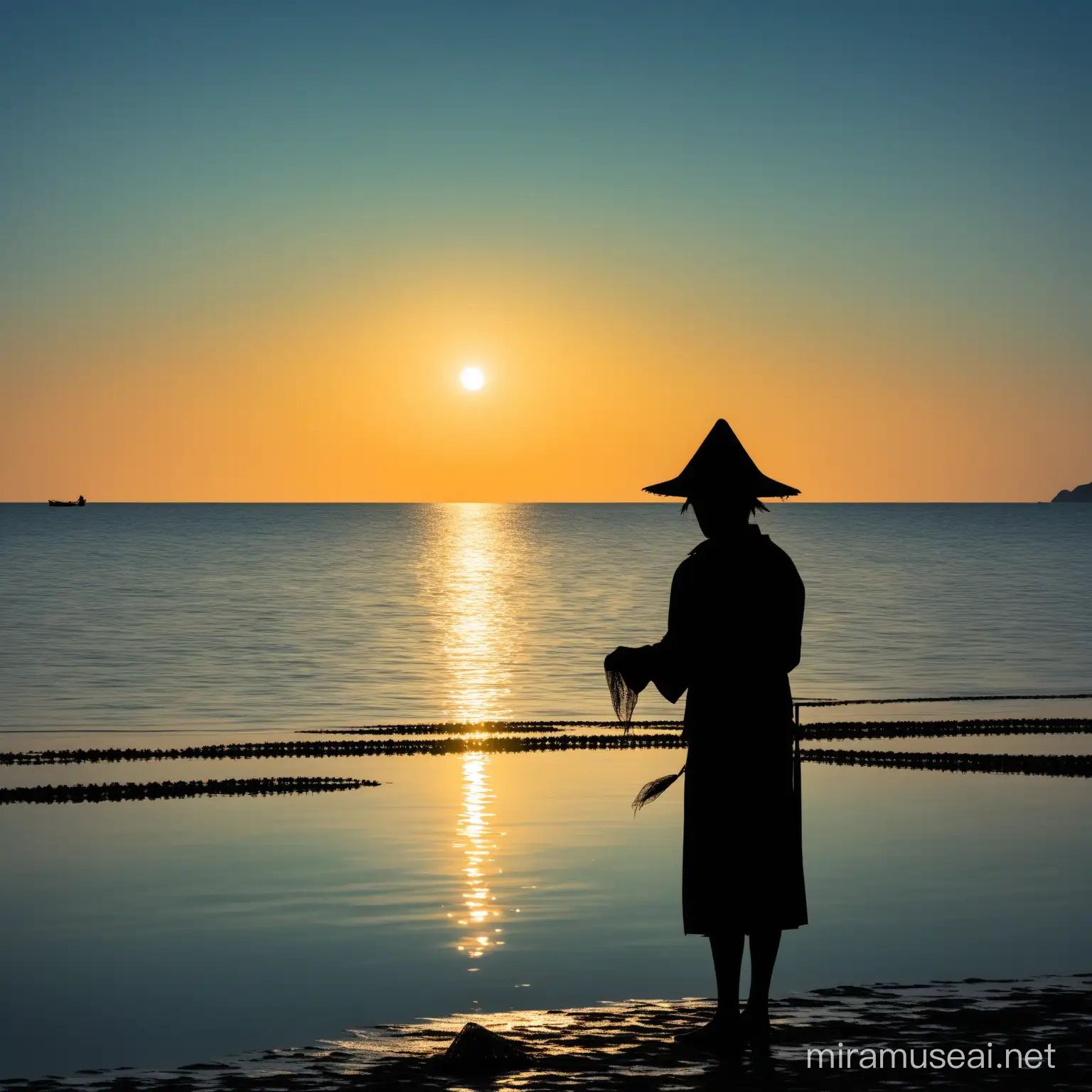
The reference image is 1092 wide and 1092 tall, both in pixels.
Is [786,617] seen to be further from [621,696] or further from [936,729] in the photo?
[936,729]

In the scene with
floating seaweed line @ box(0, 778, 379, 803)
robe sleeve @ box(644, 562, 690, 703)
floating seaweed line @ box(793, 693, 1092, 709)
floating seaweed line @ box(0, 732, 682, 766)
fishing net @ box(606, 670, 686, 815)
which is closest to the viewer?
robe sleeve @ box(644, 562, 690, 703)

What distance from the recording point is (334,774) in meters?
27.3

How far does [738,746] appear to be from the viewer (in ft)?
33.2

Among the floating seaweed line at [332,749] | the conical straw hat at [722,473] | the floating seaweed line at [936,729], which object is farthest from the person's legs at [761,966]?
the floating seaweed line at [936,729]

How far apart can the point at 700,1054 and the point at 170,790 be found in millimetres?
16537

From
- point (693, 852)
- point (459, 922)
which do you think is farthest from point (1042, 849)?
point (693, 852)

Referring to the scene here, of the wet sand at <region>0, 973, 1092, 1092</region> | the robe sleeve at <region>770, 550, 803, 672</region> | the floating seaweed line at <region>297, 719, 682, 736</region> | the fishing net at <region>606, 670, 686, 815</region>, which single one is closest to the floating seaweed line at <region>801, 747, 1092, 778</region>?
the floating seaweed line at <region>297, 719, 682, 736</region>

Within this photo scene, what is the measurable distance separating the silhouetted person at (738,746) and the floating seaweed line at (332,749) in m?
19.5

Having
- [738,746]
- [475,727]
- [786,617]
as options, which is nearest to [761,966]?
[738,746]

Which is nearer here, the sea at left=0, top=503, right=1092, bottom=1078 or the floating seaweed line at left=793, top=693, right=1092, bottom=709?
the sea at left=0, top=503, right=1092, bottom=1078

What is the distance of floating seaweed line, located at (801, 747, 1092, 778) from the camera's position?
88.5 ft

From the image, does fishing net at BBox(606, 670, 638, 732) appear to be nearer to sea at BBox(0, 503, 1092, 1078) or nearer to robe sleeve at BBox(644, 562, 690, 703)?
robe sleeve at BBox(644, 562, 690, 703)

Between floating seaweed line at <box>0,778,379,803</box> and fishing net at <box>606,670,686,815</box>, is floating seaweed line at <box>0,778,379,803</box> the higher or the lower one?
the lower one

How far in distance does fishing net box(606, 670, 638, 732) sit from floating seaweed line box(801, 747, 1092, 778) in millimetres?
17060
